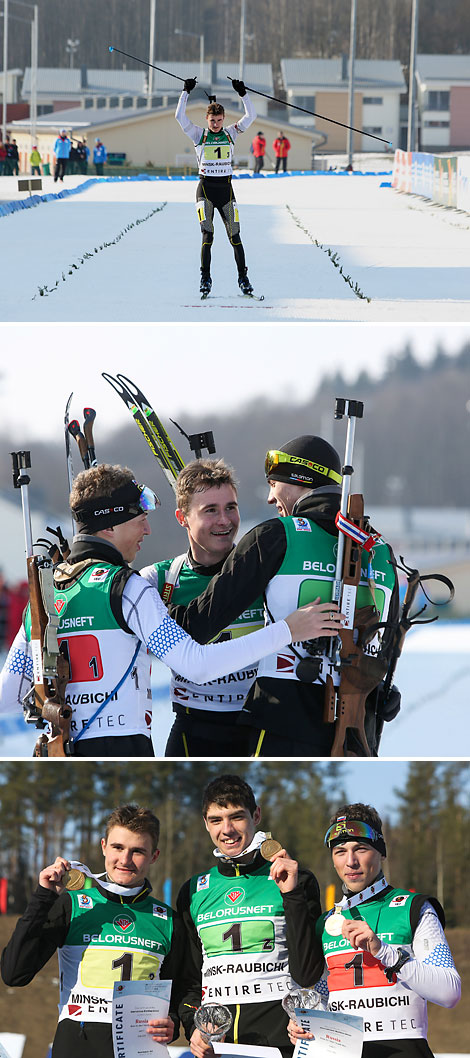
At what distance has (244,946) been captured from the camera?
14.3 ft

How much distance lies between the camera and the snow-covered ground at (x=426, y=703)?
8.27m

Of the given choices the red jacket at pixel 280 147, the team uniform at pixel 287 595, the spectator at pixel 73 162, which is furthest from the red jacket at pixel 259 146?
the team uniform at pixel 287 595

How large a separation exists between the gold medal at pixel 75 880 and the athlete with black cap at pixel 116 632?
1.41 feet

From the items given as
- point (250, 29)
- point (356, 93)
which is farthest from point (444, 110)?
point (250, 29)

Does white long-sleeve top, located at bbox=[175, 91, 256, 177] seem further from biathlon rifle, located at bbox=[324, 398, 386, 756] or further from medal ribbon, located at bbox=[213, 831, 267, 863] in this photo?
medal ribbon, located at bbox=[213, 831, 267, 863]

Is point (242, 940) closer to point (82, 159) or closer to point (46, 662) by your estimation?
point (46, 662)

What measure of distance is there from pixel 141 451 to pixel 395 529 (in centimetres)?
456

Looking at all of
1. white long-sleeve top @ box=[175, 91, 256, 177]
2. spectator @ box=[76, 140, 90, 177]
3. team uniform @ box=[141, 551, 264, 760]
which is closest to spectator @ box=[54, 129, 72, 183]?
spectator @ box=[76, 140, 90, 177]

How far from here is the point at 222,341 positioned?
7.59m

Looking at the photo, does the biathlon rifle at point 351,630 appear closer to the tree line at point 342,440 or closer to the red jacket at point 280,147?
the tree line at point 342,440

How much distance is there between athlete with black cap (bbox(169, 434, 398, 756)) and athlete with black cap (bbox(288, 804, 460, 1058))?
56 cm

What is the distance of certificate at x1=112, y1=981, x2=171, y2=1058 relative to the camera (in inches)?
173

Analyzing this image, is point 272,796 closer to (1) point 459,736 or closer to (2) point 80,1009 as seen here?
(2) point 80,1009

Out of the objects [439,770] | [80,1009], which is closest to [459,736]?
[439,770]
